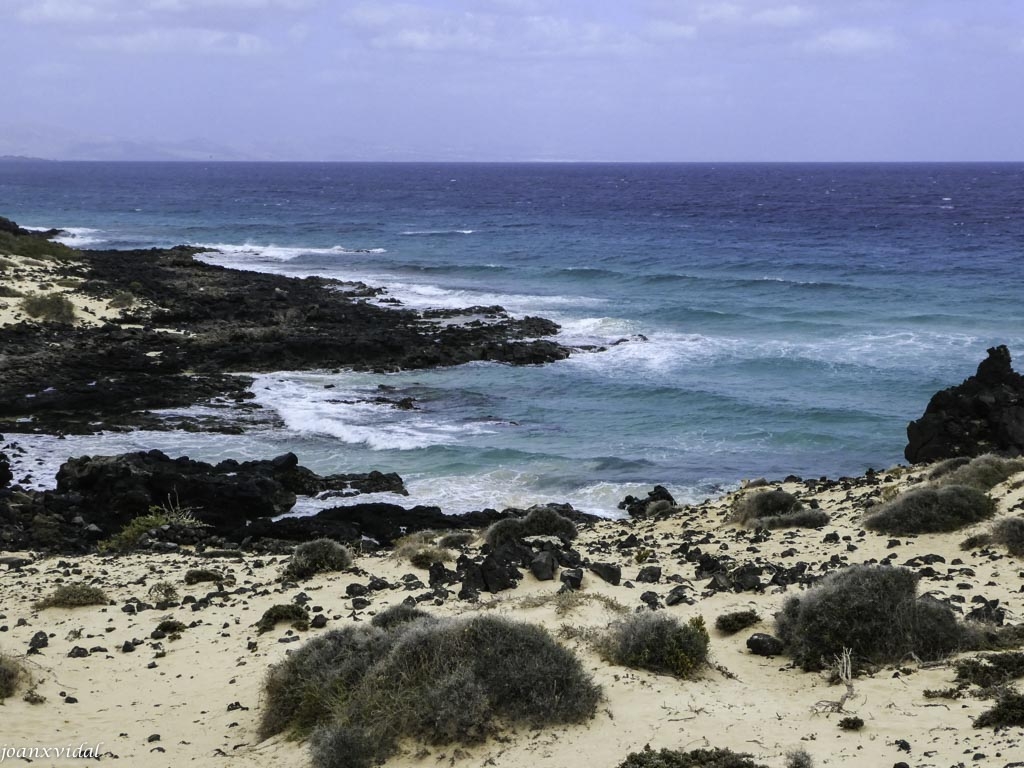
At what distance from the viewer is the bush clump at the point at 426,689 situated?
7.93 m

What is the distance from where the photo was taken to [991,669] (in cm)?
832

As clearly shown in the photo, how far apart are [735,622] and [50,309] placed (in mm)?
30490

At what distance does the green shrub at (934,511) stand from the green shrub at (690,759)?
7.54 meters

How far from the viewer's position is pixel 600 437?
25.4 meters

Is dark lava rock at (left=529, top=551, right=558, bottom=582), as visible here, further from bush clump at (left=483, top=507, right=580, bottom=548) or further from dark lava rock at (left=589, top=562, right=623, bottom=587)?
bush clump at (left=483, top=507, right=580, bottom=548)

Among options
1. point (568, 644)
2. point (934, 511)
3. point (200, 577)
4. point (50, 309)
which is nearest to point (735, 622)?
point (568, 644)

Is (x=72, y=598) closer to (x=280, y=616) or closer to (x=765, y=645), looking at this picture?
(x=280, y=616)

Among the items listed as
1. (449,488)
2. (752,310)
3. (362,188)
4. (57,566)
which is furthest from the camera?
(362,188)

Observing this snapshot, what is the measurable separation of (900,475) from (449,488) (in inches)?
351

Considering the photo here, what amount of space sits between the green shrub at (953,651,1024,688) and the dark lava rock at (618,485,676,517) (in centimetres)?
978

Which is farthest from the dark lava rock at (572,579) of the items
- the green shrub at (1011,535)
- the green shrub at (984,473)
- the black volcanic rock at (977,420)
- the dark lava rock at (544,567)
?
the black volcanic rock at (977,420)

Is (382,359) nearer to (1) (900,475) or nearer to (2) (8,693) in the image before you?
(1) (900,475)

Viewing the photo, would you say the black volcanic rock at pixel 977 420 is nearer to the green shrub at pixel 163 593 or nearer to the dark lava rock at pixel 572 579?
the dark lava rock at pixel 572 579

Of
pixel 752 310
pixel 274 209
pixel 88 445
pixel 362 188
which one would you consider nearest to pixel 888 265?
pixel 752 310
